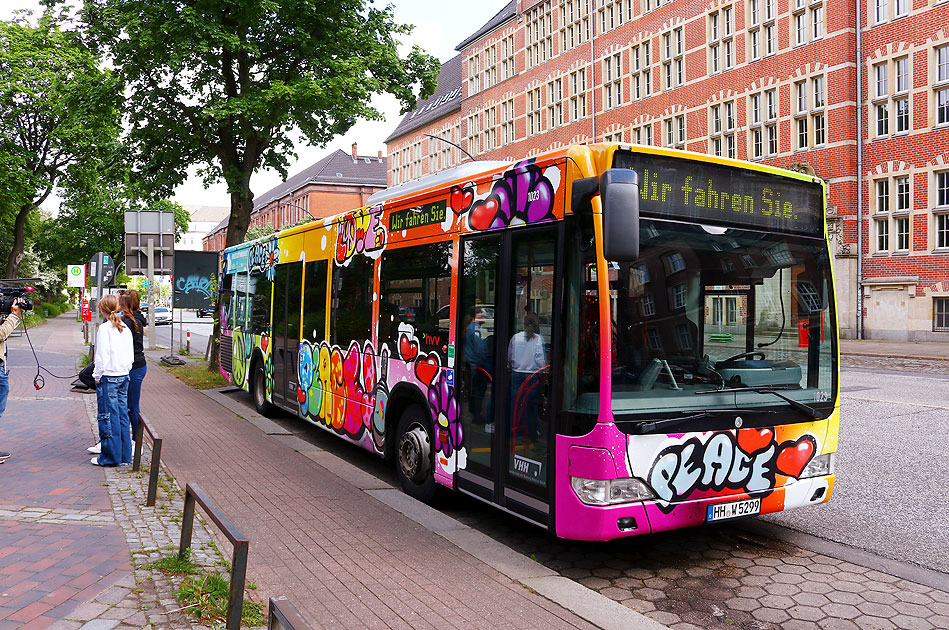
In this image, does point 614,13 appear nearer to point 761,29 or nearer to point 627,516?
point 761,29

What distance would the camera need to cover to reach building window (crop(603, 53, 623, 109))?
4475 centimetres

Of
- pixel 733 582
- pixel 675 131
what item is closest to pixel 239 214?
pixel 733 582

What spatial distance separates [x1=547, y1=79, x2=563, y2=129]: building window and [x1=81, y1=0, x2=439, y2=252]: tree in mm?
31615

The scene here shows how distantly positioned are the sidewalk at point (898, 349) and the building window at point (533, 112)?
27.2 m

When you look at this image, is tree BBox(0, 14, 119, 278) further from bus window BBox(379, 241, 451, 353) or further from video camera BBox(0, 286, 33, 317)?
bus window BBox(379, 241, 451, 353)

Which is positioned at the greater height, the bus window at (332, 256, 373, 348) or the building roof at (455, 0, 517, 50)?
the building roof at (455, 0, 517, 50)

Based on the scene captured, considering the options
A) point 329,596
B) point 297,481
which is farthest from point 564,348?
point 297,481

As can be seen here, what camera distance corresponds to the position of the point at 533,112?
52812 mm

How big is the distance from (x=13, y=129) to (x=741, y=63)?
114 feet

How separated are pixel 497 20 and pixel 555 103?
10642 mm

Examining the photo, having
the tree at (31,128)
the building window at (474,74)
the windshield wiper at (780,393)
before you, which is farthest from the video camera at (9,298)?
the building window at (474,74)

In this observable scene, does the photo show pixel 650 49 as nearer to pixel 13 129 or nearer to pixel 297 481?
pixel 13 129

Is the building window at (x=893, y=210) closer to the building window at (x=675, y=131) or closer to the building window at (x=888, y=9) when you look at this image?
the building window at (x=888, y=9)

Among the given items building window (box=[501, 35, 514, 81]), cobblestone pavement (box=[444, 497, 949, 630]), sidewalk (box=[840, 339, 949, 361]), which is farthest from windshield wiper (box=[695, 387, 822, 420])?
Result: building window (box=[501, 35, 514, 81])
